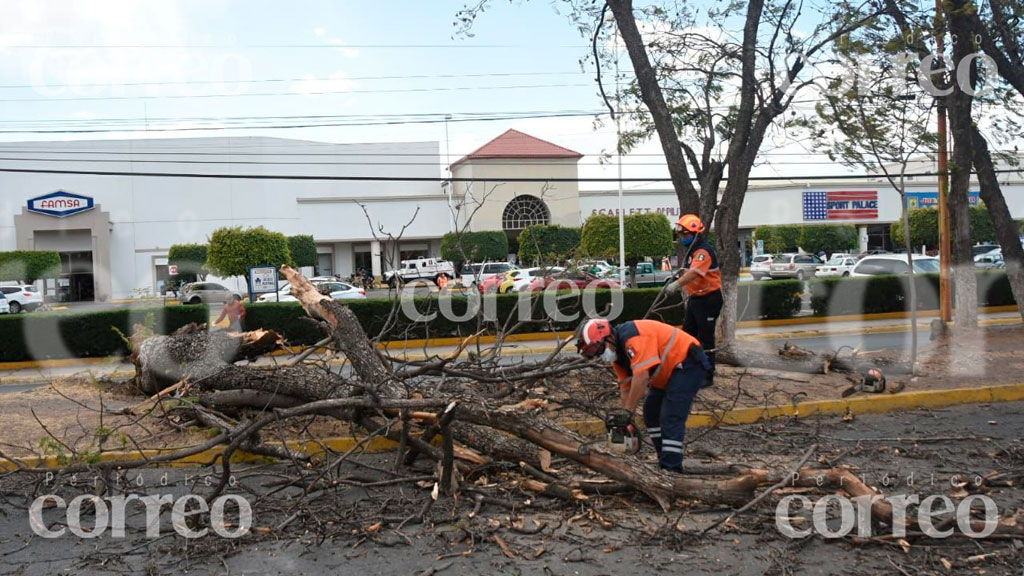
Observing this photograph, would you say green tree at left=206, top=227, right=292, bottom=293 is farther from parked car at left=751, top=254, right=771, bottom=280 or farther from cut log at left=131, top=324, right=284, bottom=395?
parked car at left=751, top=254, right=771, bottom=280

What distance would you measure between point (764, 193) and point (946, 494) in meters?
45.4

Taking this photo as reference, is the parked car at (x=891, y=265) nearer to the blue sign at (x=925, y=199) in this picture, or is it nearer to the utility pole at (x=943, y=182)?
the utility pole at (x=943, y=182)

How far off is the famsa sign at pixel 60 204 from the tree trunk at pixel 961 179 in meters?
45.6

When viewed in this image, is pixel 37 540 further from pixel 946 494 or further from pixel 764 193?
pixel 764 193

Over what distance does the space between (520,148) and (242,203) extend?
17221 millimetres

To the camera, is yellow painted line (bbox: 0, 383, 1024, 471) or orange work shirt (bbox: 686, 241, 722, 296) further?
orange work shirt (bbox: 686, 241, 722, 296)

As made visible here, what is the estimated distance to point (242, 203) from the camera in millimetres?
48531

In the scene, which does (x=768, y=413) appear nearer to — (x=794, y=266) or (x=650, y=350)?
(x=650, y=350)

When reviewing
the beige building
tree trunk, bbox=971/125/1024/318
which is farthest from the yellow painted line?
the beige building

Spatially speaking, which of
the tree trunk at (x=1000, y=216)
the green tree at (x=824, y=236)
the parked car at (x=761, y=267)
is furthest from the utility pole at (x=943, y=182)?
the green tree at (x=824, y=236)

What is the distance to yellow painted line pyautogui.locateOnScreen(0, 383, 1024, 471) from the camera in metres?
7.20

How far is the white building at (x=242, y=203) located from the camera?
4628cm

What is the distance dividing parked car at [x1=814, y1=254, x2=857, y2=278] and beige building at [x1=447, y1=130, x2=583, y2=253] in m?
13.3

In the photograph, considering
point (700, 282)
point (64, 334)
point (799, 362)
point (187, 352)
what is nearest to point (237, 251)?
point (64, 334)
